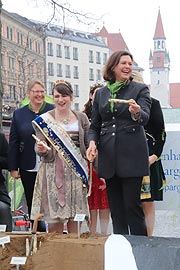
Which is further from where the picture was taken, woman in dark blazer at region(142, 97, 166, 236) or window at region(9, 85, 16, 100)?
window at region(9, 85, 16, 100)

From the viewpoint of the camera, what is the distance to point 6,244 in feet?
11.1

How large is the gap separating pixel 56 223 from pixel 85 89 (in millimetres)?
84165

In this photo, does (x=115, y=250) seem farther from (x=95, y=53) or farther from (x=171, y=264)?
(x=95, y=53)

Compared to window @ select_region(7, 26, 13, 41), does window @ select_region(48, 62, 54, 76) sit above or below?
below

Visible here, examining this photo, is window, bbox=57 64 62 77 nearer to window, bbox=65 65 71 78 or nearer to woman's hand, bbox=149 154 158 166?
window, bbox=65 65 71 78

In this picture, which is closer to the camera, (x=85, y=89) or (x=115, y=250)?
(x=115, y=250)

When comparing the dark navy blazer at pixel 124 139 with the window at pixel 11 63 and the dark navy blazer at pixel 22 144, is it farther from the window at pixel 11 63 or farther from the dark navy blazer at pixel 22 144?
the window at pixel 11 63

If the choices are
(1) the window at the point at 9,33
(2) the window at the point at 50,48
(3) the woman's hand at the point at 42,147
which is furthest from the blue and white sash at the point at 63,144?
(2) the window at the point at 50,48

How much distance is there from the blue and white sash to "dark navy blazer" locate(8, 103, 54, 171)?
1.32 feet

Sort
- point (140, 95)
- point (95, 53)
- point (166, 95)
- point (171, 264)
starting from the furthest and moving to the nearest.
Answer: point (166, 95), point (95, 53), point (140, 95), point (171, 264)

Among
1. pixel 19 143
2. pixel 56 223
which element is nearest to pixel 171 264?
pixel 56 223

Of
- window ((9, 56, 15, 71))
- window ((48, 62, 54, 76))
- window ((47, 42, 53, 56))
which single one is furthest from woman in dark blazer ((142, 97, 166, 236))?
window ((47, 42, 53, 56))

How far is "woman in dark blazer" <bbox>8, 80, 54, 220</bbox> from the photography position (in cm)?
506

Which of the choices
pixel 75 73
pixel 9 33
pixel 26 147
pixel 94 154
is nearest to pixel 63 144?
pixel 26 147
